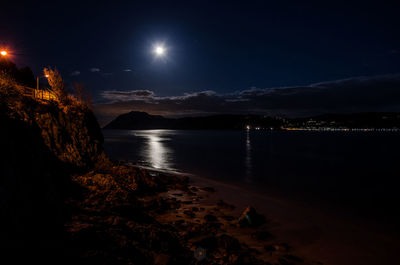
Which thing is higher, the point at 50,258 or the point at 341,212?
the point at 50,258

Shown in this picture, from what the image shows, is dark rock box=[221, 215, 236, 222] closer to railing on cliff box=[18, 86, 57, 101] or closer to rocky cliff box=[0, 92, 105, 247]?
rocky cliff box=[0, 92, 105, 247]

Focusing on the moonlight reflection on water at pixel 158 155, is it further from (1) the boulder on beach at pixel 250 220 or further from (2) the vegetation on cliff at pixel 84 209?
(1) the boulder on beach at pixel 250 220

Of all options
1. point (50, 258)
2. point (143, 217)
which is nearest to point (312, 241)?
point (143, 217)

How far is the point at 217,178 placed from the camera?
24.1 m

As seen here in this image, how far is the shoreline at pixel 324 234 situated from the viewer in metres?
9.02

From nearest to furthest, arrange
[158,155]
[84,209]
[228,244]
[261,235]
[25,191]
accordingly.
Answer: [25,191]
[228,244]
[84,209]
[261,235]
[158,155]

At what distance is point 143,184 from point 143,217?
21.4ft

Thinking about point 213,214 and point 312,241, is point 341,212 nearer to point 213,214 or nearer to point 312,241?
point 312,241

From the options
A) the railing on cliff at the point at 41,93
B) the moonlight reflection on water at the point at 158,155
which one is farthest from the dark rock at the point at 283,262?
the moonlight reflection on water at the point at 158,155

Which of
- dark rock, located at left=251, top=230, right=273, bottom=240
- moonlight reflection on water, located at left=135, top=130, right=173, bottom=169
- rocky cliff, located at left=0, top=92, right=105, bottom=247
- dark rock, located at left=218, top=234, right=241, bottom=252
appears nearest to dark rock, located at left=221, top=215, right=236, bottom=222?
dark rock, located at left=251, top=230, right=273, bottom=240

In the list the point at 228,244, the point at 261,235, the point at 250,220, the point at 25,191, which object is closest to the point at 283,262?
the point at 261,235

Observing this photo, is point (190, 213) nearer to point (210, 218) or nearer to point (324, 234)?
point (210, 218)

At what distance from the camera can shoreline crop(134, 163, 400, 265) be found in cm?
902

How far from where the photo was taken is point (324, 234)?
1089 centimetres
